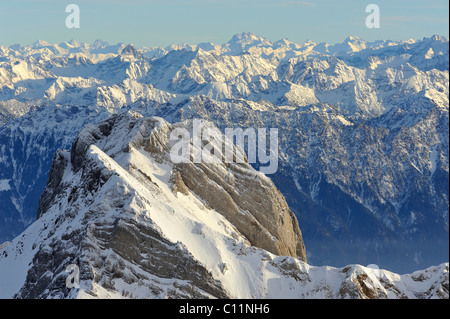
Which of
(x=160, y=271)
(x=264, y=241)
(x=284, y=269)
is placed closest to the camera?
(x=160, y=271)

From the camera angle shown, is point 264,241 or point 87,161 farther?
point 264,241

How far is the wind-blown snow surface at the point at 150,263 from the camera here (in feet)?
438

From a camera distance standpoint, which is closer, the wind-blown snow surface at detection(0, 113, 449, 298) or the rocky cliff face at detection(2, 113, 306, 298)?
the wind-blown snow surface at detection(0, 113, 449, 298)

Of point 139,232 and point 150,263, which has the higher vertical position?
point 139,232

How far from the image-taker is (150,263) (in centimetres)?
13600

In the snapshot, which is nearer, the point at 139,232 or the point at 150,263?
the point at 150,263

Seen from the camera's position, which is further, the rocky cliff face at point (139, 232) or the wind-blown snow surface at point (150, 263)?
the rocky cliff face at point (139, 232)

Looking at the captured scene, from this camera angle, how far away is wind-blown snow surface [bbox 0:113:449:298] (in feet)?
438
